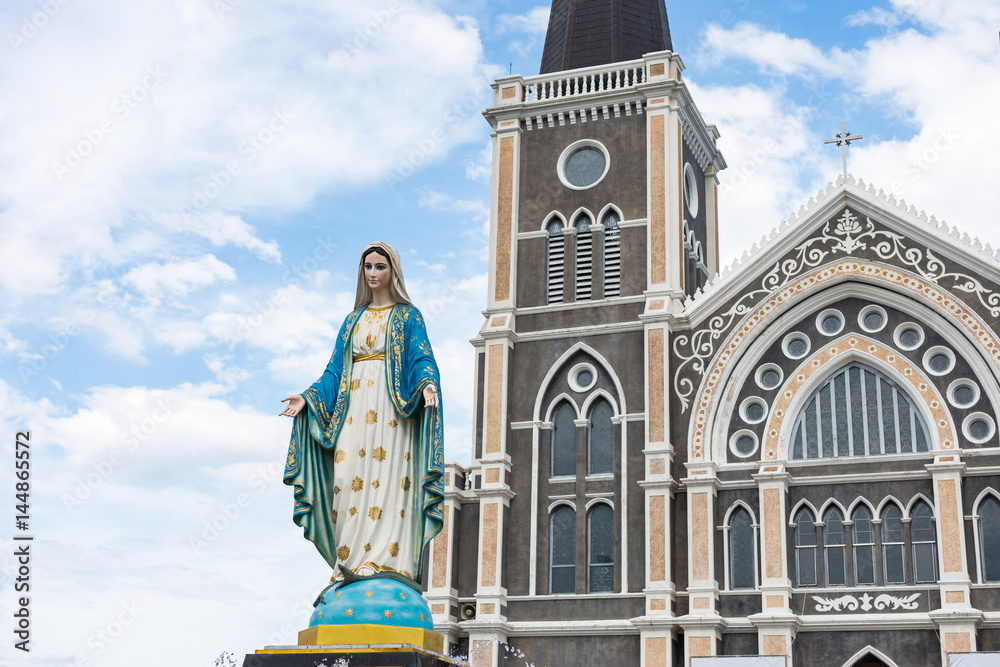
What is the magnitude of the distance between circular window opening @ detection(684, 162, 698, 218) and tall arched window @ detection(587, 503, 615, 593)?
866 cm

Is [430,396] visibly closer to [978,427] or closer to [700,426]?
[700,426]

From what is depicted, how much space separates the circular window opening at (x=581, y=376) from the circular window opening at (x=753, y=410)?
359 cm

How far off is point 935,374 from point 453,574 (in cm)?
1138

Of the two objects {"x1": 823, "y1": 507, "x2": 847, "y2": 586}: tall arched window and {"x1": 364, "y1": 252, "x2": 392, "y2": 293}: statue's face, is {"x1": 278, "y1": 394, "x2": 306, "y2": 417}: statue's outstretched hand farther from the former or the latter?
{"x1": 823, "y1": 507, "x2": 847, "y2": 586}: tall arched window

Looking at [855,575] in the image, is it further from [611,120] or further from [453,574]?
[611,120]

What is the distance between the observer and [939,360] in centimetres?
2681

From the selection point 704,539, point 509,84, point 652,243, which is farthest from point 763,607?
point 509,84

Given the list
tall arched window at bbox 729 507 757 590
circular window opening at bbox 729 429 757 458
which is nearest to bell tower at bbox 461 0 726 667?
tall arched window at bbox 729 507 757 590

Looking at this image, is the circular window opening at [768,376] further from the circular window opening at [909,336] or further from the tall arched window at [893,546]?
the tall arched window at [893,546]

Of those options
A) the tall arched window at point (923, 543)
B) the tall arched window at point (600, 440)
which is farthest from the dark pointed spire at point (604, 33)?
the tall arched window at point (923, 543)

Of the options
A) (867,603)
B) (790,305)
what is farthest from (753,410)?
(867,603)

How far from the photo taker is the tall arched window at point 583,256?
100ft

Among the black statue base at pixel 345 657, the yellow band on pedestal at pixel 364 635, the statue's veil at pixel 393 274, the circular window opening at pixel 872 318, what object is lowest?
the black statue base at pixel 345 657

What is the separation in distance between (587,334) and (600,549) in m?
5.08
